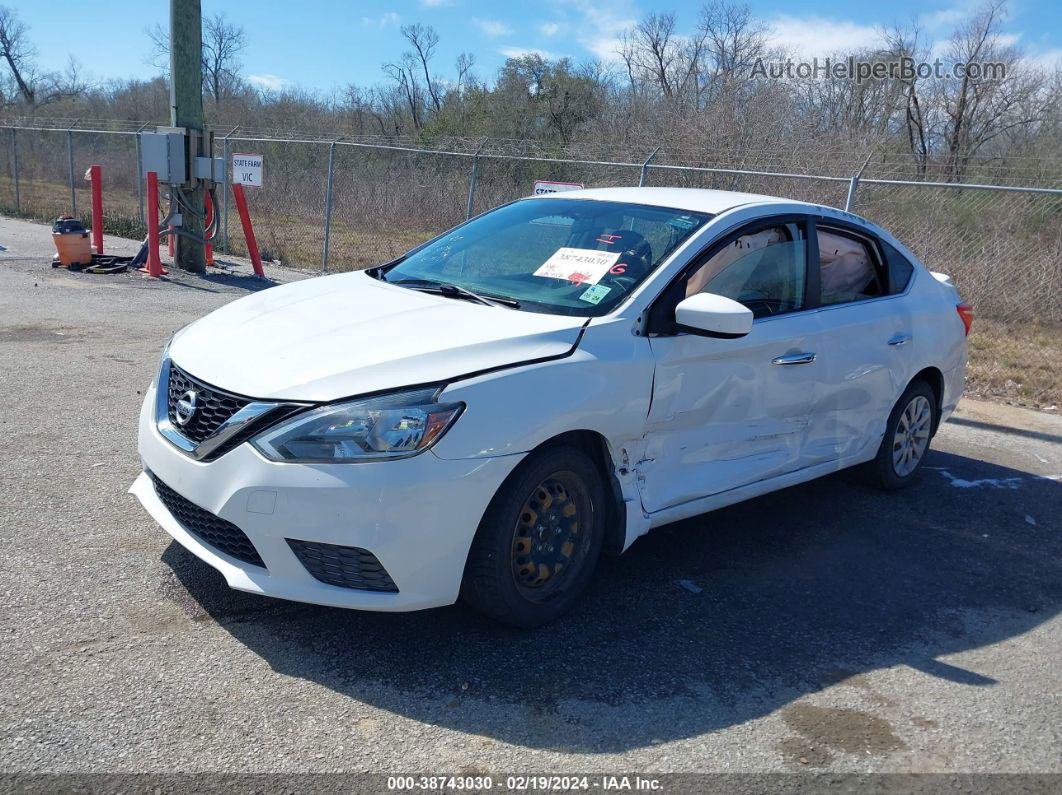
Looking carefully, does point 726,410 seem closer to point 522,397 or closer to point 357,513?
point 522,397

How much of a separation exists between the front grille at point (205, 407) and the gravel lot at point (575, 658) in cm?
71

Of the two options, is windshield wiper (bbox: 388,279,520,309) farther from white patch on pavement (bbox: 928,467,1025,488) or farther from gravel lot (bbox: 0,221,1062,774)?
white patch on pavement (bbox: 928,467,1025,488)

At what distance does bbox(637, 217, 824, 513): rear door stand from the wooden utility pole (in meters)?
9.92

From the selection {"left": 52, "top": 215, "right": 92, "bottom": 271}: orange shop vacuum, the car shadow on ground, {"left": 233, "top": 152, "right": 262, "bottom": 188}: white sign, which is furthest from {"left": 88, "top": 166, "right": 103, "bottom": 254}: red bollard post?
the car shadow on ground

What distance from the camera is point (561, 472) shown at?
11.9 feet

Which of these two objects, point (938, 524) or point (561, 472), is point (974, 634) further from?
point (561, 472)

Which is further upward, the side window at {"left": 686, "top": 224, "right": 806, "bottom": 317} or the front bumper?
the side window at {"left": 686, "top": 224, "right": 806, "bottom": 317}

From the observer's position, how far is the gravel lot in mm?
2986

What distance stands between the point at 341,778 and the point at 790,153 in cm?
1521

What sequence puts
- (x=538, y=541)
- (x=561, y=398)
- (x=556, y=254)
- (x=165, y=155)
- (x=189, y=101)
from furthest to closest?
(x=189, y=101) < (x=165, y=155) < (x=556, y=254) < (x=538, y=541) < (x=561, y=398)

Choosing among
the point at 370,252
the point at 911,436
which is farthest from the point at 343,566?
the point at 370,252

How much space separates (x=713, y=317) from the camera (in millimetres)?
3877

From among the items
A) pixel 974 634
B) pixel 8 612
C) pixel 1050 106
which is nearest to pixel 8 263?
pixel 8 612

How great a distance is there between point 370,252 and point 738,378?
13.2m
